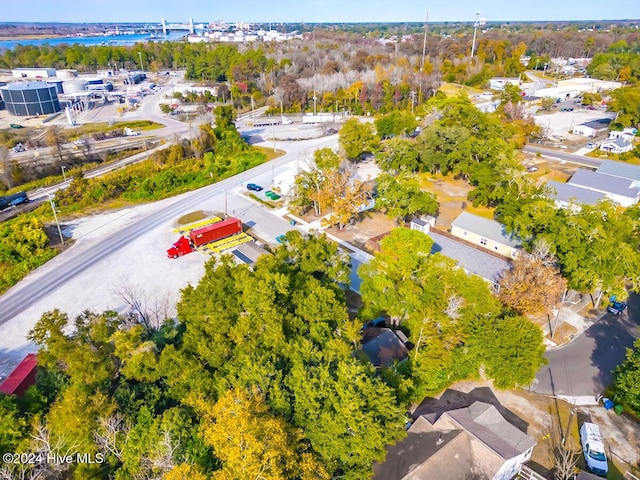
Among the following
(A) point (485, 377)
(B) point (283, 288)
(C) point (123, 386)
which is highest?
(B) point (283, 288)

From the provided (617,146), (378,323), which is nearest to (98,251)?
(378,323)

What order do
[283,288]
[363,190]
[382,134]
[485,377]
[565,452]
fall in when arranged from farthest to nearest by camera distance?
1. [382,134]
2. [363,190]
3. [485,377]
4. [283,288]
5. [565,452]

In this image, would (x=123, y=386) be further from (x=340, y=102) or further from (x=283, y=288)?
(x=340, y=102)

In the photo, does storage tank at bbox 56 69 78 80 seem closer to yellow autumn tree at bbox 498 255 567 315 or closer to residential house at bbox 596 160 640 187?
residential house at bbox 596 160 640 187

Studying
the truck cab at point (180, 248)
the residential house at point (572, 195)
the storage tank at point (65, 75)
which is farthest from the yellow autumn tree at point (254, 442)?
the storage tank at point (65, 75)

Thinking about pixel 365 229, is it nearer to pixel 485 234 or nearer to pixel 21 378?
pixel 485 234

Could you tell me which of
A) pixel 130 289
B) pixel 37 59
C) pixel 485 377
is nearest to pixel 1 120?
pixel 37 59

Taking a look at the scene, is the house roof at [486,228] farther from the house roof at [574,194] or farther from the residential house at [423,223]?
the house roof at [574,194]

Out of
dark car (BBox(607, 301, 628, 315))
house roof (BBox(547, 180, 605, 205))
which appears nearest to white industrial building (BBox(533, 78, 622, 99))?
house roof (BBox(547, 180, 605, 205))
